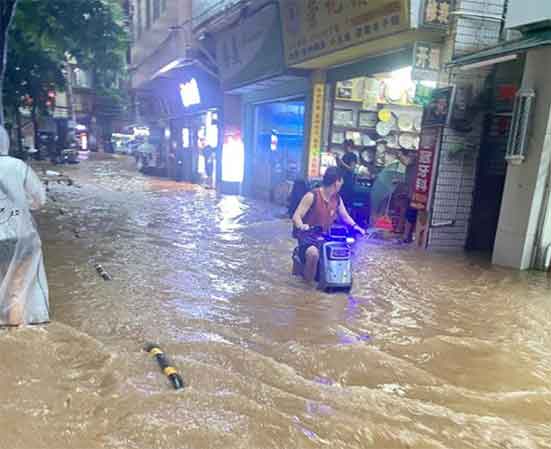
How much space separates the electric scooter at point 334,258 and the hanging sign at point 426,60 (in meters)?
3.29

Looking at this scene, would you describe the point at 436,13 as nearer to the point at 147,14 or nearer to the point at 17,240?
the point at 17,240

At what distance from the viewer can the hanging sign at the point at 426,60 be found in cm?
728

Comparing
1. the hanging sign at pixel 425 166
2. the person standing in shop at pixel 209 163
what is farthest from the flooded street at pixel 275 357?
the person standing in shop at pixel 209 163

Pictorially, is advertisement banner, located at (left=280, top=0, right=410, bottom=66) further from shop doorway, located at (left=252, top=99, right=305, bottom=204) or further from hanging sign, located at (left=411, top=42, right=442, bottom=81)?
shop doorway, located at (left=252, top=99, right=305, bottom=204)

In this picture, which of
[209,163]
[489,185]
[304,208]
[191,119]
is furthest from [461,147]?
[191,119]

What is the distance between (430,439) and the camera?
9.20 ft

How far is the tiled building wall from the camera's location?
7125 millimetres

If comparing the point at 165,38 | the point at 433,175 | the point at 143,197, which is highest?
the point at 165,38

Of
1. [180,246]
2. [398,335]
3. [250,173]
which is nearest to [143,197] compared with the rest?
[250,173]

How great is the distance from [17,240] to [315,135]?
789 centimetres

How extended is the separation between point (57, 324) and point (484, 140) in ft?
22.3

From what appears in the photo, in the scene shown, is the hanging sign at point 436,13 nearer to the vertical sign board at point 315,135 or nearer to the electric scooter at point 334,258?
the electric scooter at point 334,258

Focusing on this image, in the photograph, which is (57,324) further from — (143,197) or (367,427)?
(143,197)

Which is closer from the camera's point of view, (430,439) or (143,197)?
(430,439)
